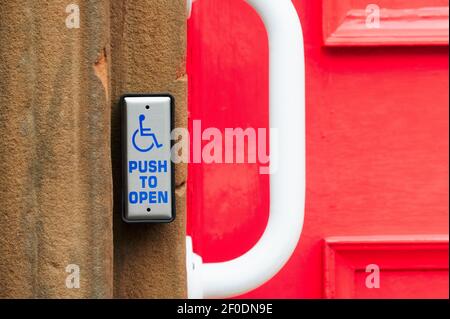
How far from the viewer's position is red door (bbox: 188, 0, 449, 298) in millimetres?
1391

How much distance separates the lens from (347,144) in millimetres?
1411

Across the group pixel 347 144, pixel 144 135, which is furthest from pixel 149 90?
pixel 347 144

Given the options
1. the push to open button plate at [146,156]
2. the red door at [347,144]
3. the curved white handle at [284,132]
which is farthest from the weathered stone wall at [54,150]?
the red door at [347,144]

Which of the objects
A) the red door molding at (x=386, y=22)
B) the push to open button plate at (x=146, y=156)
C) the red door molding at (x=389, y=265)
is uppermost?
the red door molding at (x=386, y=22)

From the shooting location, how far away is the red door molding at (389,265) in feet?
4.57

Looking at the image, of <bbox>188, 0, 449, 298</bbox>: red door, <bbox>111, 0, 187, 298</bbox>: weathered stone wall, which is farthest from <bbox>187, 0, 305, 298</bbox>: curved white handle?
<bbox>188, 0, 449, 298</bbox>: red door

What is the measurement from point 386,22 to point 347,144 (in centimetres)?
18

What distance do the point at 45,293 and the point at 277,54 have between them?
0.28m

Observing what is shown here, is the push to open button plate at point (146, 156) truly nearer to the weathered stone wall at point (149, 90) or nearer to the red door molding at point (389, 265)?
the weathered stone wall at point (149, 90)

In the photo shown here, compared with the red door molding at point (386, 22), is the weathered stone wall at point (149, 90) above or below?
below

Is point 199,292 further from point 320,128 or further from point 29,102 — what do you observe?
point 320,128

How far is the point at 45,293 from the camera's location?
2.63 ft
